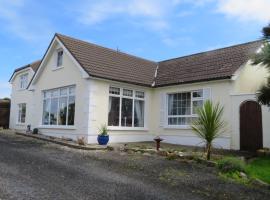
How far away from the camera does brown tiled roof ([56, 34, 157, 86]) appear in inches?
703

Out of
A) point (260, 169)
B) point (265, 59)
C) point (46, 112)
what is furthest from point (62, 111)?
point (260, 169)

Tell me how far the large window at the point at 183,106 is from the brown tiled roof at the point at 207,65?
0.86 m

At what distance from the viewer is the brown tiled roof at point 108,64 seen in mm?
17859

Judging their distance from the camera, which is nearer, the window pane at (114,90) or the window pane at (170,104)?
the window pane at (114,90)

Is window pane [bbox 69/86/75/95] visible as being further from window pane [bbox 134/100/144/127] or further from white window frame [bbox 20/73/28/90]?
white window frame [bbox 20/73/28/90]

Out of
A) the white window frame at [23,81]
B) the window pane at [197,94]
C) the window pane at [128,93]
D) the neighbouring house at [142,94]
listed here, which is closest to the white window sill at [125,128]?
the neighbouring house at [142,94]

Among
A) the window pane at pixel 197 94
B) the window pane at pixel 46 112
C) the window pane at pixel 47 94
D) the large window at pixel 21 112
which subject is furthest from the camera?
the large window at pixel 21 112

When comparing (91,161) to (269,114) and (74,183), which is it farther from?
(269,114)

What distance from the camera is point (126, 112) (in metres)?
18.9

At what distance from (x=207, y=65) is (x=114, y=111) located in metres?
6.04

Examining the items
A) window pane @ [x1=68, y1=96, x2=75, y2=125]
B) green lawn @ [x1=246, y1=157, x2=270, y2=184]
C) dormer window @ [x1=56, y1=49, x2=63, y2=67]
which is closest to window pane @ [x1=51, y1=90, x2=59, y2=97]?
dormer window @ [x1=56, y1=49, x2=63, y2=67]

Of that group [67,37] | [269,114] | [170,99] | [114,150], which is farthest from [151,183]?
[67,37]

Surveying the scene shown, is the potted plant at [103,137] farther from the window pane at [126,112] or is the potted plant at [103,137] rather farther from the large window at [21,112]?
the large window at [21,112]

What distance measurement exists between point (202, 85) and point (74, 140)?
25.2 ft
